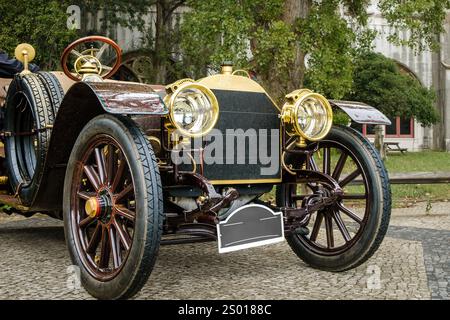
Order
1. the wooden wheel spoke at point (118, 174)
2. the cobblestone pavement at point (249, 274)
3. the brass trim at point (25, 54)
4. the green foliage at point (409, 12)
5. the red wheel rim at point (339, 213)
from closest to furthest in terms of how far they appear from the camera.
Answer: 1. the wooden wheel spoke at point (118, 174)
2. the cobblestone pavement at point (249, 274)
3. the red wheel rim at point (339, 213)
4. the brass trim at point (25, 54)
5. the green foliage at point (409, 12)

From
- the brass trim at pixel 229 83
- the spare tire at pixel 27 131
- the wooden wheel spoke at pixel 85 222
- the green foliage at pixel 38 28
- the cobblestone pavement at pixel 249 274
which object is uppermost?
the green foliage at pixel 38 28

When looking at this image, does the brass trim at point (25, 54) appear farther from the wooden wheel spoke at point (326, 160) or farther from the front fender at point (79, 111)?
the wooden wheel spoke at point (326, 160)

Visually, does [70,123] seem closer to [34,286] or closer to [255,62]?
[34,286]

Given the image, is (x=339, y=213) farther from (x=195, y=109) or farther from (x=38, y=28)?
(x=38, y=28)

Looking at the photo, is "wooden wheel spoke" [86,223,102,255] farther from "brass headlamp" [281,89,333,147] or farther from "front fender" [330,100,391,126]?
"front fender" [330,100,391,126]

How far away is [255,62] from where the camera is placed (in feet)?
31.5

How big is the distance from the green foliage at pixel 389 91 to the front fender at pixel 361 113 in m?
16.4

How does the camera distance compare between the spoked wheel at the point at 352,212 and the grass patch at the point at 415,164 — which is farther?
the grass patch at the point at 415,164

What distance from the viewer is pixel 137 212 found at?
303 centimetres

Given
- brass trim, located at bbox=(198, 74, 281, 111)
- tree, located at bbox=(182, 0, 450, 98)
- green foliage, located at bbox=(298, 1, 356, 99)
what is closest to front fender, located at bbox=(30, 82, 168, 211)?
brass trim, located at bbox=(198, 74, 281, 111)

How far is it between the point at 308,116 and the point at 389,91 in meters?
17.4

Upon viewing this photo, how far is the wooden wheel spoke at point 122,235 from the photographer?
3211 millimetres

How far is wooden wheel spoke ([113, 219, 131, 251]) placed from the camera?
321 centimetres

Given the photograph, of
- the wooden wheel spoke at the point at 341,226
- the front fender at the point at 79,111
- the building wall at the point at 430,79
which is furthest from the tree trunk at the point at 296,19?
the building wall at the point at 430,79
